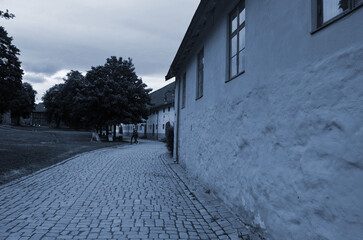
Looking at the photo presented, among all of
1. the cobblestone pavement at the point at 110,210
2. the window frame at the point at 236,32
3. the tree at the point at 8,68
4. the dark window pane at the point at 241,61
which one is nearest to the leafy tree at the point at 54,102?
the tree at the point at 8,68

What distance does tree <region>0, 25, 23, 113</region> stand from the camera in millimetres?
17094

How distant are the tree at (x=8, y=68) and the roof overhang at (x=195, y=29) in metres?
10.1

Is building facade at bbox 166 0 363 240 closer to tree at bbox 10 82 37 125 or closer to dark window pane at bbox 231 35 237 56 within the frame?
dark window pane at bbox 231 35 237 56

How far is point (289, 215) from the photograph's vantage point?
3590 millimetres

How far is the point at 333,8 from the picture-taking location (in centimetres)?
311

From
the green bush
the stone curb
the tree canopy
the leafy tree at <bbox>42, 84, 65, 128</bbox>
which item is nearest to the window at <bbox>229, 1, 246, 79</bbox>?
the stone curb

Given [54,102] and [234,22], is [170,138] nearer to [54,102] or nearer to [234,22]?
[234,22]

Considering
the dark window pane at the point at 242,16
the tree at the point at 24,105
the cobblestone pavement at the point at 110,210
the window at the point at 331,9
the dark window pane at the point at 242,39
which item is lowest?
the cobblestone pavement at the point at 110,210

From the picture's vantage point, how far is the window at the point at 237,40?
5.81 meters

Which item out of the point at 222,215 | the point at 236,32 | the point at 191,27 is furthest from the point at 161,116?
the point at 222,215

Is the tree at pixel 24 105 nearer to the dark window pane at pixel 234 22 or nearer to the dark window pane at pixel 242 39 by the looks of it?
the dark window pane at pixel 234 22

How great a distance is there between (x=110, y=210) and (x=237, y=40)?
13.6 ft

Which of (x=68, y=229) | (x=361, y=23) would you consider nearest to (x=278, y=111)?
(x=361, y=23)

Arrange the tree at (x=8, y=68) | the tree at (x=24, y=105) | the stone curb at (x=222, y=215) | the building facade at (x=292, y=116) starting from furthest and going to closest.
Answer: the tree at (x=24, y=105) → the tree at (x=8, y=68) → the stone curb at (x=222, y=215) → the building facade at (x=292, y=116)
